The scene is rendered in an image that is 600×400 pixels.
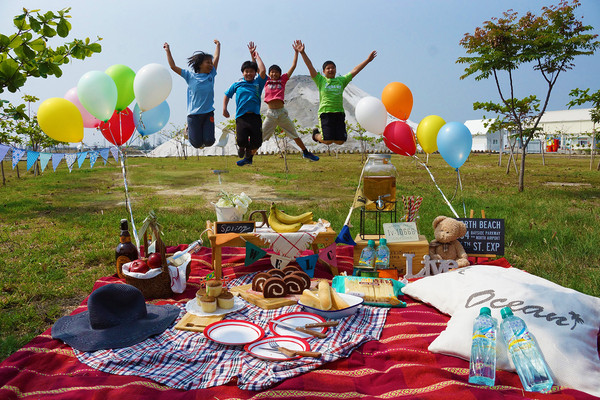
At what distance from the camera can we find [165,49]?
454cm

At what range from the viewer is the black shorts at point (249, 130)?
497cm

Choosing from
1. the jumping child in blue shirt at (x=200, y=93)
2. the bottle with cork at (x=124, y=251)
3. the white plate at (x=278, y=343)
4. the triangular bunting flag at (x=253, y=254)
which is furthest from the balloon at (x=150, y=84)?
the white plate at (x=278, y=343)

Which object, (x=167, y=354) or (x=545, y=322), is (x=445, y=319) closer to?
(x=545, y=322)

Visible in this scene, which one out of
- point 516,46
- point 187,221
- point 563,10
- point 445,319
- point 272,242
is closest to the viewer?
point 445,319

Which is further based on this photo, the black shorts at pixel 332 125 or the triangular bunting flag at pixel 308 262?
the black shorts at pixel 332 125

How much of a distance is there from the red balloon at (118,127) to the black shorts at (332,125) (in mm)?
2348

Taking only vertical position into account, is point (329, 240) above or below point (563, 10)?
below

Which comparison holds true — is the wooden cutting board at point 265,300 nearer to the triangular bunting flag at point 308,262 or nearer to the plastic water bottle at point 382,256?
the triangular bunting flag at point 308,262

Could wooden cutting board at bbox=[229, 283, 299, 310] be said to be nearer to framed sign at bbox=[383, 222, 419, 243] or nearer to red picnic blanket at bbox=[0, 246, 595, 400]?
red picnic blanket at bbox=[0, 246, 595, 400]

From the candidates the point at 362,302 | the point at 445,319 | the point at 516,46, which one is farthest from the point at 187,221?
the point at 516,46

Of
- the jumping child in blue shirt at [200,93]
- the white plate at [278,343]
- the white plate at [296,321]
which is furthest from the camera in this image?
the jumping child in blue shirt at [200,93]

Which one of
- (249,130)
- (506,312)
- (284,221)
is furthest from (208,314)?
(249,130)

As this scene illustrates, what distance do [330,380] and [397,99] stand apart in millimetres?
3519

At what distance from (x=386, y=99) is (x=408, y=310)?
263 centimetres
